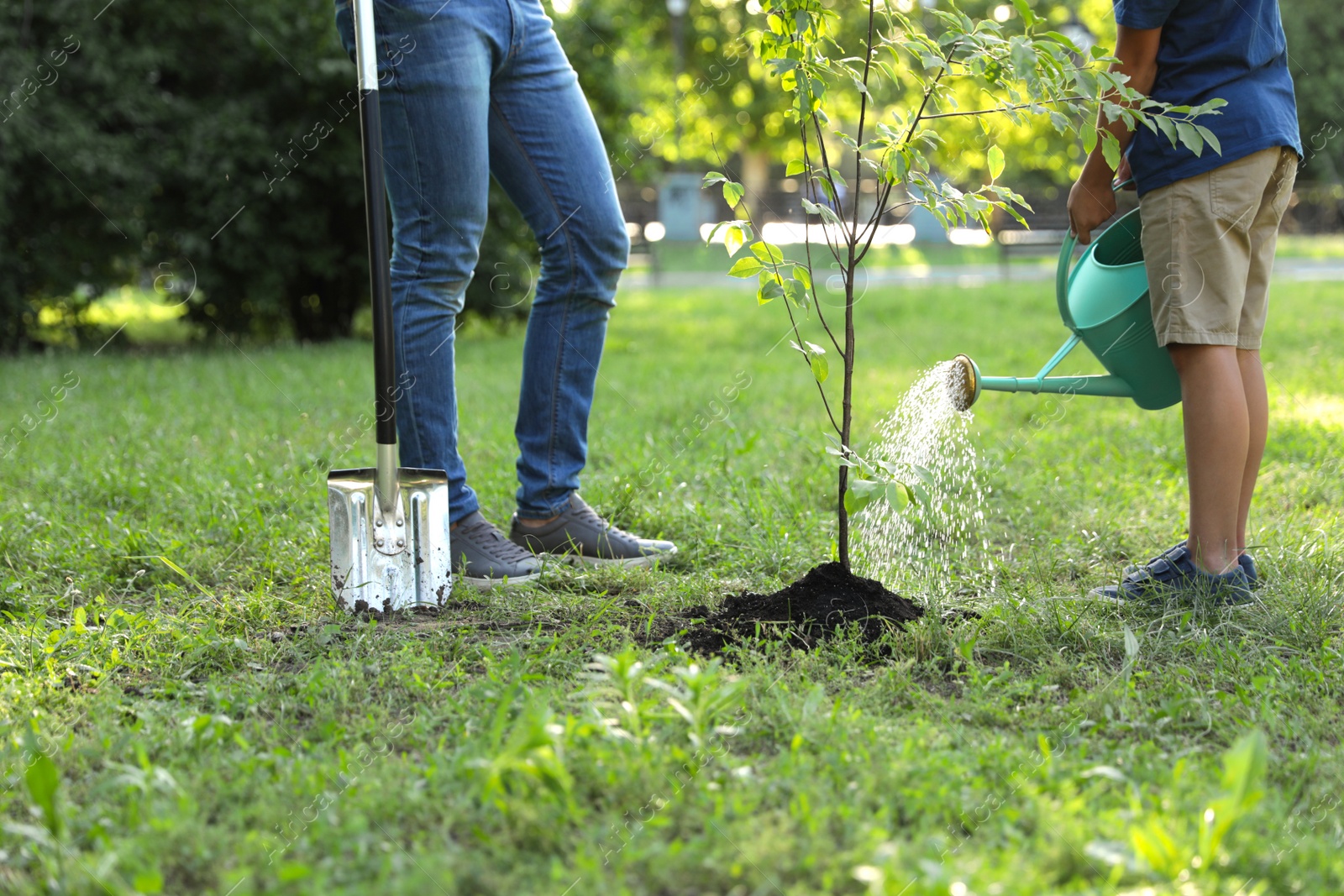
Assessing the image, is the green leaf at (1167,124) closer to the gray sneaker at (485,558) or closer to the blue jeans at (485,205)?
the blue jeans at (485,205)

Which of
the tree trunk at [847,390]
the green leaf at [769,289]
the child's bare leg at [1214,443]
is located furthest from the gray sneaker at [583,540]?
the child's bare leg at [1214,443]

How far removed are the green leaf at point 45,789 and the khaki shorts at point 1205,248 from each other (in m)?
2.03

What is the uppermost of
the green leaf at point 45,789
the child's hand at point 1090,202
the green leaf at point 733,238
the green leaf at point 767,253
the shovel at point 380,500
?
the child's hand at point 1090,202

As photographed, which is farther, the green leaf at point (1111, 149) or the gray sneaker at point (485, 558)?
the gray sneaker at point (485, 558)

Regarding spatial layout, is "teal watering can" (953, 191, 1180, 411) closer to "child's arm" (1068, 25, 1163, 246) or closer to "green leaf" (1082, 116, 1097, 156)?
"child's arm" (1068, 25, 1163, 246)

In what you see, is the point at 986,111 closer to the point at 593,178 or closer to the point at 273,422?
the point at 593,178

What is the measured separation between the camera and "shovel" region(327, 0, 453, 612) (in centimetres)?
213

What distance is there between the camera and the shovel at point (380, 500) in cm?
213

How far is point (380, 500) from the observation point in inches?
85.3

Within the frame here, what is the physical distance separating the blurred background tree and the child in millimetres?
5091

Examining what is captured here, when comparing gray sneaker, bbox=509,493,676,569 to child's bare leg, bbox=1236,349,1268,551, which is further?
gray sneaker, bbox=509,493,676,569

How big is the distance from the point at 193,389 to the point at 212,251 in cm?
244

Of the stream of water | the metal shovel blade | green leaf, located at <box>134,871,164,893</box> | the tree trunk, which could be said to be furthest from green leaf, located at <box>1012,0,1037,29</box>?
green leaf, located at <box>134,871,164,893</box>

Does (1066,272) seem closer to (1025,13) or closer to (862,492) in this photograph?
(1025,13)
